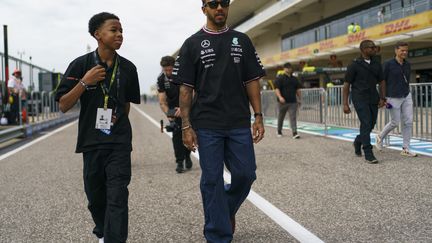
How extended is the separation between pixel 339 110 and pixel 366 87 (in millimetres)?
3874

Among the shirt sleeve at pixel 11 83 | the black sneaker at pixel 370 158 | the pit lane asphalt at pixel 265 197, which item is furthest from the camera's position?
the shirt sleeve at pixel 11 83

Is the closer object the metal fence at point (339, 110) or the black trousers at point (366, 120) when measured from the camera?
the black trousers at point (366, 120)

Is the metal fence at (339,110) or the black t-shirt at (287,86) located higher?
the black t-shirt at (287,86)

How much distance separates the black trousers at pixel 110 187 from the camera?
268cm

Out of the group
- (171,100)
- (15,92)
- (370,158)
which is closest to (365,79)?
(370,158)

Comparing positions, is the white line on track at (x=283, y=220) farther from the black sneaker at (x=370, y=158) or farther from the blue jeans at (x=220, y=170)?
the black sneaker at (x=370, y=158)

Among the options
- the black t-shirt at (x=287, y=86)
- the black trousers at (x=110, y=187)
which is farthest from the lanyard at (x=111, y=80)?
the black t-shirt at (x=287, y=86)

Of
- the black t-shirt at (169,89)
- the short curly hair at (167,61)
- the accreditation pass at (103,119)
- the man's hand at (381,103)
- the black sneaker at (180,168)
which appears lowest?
the black sneaker at (180,168)

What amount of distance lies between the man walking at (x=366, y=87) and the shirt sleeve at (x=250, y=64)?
3844 millimetres

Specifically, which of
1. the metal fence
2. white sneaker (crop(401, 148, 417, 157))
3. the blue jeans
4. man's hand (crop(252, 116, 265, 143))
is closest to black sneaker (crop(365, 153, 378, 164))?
white sneaker (crop(401, 148, 417, 157))

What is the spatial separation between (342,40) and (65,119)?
65.3ft

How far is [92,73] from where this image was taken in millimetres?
2678

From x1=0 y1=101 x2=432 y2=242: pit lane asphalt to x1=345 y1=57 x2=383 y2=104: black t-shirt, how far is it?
0.98 metres

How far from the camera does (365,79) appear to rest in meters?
6.43
